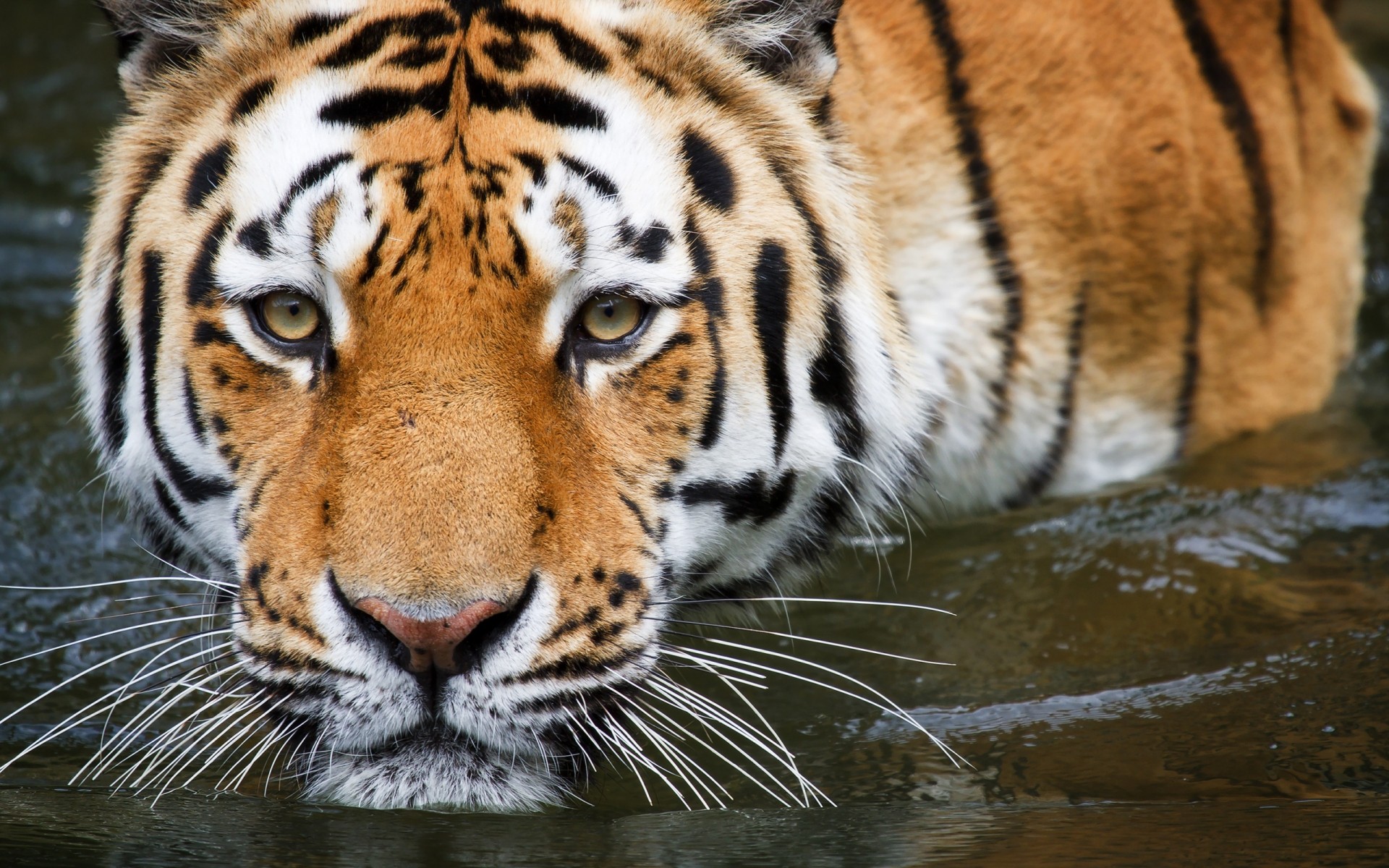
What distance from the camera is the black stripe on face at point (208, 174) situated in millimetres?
2049

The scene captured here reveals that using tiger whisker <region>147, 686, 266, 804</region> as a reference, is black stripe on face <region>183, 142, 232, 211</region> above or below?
above

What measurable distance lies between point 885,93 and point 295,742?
53.7 inches

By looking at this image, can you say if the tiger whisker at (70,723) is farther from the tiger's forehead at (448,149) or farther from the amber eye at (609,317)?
the amber eye at (609,317)

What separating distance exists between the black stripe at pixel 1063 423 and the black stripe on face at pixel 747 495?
806mm

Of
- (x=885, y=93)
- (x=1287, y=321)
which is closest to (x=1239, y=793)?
(x=885, y=93)

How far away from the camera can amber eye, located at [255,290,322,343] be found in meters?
1.94

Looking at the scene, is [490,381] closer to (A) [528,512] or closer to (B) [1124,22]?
(A) [528,512]

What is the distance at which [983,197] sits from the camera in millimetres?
2615

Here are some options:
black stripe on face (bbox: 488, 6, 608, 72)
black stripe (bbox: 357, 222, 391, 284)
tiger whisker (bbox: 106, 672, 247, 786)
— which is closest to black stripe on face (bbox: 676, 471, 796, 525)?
black stripe (bbox: 357, 222, 391, 284)

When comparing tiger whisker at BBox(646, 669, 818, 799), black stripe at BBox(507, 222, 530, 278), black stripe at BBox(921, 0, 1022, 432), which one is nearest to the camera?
black stripe at BBox(507, 222, 530, 278)

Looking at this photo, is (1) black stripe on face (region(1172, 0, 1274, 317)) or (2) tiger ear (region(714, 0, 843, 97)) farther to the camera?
(1) black stripe on face (region(1172, 0, 1274, 317))

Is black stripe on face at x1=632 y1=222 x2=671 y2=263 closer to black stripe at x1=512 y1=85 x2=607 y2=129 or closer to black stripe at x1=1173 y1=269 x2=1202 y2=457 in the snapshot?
black stripe at x1=512 y1=85 x2=607 y2=129

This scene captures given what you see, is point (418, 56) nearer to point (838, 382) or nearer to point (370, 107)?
point (370, 107)

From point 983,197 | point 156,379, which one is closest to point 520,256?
point 156,379
